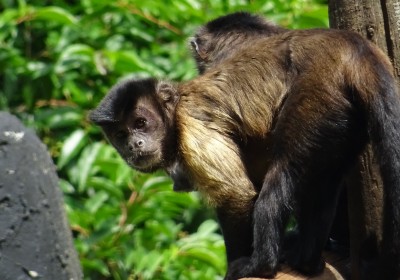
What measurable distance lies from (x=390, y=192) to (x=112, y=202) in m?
3.60

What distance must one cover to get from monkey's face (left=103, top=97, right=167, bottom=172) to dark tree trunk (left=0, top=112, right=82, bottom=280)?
55 centimetres

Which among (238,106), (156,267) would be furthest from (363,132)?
(156,267)

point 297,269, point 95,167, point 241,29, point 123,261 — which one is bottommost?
point 123,261

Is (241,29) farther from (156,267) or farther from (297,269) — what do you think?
(297,269)

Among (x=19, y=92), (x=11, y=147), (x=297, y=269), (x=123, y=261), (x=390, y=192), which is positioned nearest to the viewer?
(x=390, y=192)

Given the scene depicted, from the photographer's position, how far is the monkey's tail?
511 centimetres

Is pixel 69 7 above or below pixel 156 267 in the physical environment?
above

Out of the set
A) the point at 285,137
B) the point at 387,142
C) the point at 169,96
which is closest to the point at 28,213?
the point at 169,96

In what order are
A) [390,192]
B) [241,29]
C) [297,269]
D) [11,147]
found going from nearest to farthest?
[390,192] → [297,269] → [11,147] → [241,29]

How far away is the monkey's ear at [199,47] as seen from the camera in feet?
24.9

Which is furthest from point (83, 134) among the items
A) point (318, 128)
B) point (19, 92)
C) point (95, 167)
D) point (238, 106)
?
point (318, 128)

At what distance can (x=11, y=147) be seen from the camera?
21.3 feet

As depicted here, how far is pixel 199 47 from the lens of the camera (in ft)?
25.0

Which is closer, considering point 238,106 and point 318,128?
point 318,128
